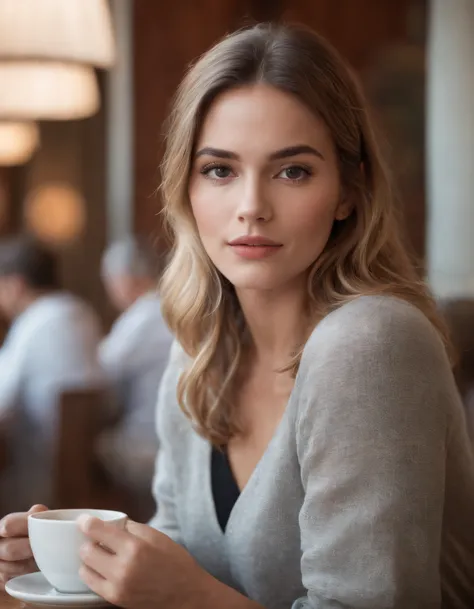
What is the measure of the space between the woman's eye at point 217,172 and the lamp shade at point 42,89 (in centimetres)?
194

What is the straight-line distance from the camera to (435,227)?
6340 mm

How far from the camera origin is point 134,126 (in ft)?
23.6

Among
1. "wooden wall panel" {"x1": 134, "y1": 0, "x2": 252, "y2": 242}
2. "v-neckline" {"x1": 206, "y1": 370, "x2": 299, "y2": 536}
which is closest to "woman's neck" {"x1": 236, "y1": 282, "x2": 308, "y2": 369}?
"v-neckline" {"x1": 206, "y1": 370, "x2": 299, "y2": 536}

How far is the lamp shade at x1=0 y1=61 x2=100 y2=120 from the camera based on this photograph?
333 cm

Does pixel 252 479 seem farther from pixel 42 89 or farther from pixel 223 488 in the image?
pixel 42 89

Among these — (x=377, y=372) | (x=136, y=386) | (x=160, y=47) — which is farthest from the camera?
(x=160, y=47)

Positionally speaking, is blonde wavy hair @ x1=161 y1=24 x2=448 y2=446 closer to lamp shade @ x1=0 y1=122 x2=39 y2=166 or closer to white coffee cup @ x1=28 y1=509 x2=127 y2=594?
white coffee cup @ x1=28 y1=509 x2=127 y2=594

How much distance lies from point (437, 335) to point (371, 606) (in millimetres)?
342

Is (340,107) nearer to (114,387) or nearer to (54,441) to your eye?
(54,441)

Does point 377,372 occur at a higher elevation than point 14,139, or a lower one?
lower

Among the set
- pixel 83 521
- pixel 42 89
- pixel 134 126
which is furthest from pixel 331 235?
pixel 134 126

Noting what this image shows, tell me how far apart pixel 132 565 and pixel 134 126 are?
245 inches

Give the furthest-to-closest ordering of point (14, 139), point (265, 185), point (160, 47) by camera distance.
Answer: point (160, 47)
point (14, 139)
point (265, 185)

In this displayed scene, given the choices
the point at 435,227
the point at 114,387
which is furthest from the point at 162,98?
the point at 114,387
